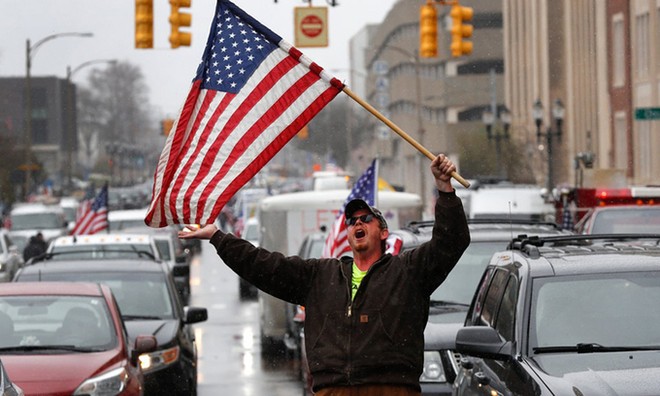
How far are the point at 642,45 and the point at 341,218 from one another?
34.7m

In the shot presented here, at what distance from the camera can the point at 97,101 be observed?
576 ft

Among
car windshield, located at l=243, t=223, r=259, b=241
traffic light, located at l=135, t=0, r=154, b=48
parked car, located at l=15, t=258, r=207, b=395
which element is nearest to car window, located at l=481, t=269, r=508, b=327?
parked car, located at l=15, t=258, r=207, b=395

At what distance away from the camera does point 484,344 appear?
7824 mm

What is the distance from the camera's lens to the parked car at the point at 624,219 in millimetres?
19125

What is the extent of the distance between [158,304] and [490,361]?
290 inches

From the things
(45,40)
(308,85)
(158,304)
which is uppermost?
(45,40)

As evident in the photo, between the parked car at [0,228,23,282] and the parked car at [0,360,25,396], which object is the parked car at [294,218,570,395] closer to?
the parked car at [0,360,25,396]

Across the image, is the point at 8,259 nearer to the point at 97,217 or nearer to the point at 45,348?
the point at 97,217

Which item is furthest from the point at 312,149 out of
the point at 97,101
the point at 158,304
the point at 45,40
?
the point at 158,304

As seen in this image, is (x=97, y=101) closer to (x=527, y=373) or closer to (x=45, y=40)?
(x=45, y=40)

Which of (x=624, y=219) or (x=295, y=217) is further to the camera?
(x=295, y=217)

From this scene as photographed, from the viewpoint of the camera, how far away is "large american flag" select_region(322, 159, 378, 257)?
51.9 feet

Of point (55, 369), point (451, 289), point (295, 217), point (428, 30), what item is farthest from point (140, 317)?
point (428, 30)

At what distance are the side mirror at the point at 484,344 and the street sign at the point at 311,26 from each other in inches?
840
